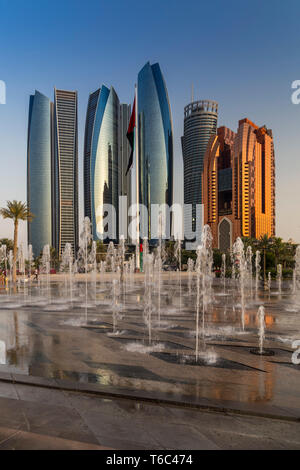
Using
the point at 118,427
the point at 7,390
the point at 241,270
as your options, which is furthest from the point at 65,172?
the point at 118,427

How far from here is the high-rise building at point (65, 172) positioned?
170250 millimetres

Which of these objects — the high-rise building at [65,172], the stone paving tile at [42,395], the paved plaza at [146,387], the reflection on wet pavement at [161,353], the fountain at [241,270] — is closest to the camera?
the paved plaza at [146,387]

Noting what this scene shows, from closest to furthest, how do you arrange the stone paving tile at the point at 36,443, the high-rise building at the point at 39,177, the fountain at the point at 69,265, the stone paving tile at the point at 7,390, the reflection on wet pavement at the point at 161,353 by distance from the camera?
the stone paving tile at the point at 36,443 < the stone paving tile at the point at 7,390 < the reflection on wet pavement at the point at 161,353 < the fountain at the point at 69,265 < the high-rise building at the point at 39,177

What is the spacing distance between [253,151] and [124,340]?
520 feet

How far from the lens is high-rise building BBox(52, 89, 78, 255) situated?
17025 centimetres

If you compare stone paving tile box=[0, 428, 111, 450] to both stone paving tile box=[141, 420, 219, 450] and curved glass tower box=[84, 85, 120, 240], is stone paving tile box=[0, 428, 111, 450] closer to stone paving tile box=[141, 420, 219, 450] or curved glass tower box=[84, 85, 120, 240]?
stone paving tile box=[141, 420, 219, 450]

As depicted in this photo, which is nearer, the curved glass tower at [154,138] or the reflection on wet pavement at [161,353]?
the reflection on wet pavement at [161,353]

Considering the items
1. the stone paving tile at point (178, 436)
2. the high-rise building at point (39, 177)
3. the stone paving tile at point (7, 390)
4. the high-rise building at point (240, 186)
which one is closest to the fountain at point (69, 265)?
the stone paving tile at point (7, 390)

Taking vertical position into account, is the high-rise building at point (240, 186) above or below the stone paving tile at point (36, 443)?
above

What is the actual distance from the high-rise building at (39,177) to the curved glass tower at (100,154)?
22.8m

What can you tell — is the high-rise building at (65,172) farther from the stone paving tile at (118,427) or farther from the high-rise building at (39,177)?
the stone paving tile at (118,427)
